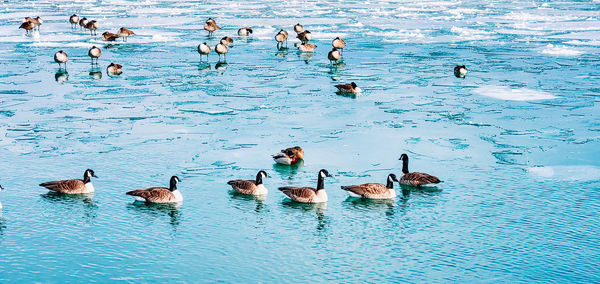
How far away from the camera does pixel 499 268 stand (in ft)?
44.0

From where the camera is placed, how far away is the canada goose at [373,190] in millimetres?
16859

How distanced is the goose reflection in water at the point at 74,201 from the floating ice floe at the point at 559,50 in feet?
86.9

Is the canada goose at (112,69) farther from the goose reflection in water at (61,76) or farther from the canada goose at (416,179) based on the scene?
the canada goose at (416,179)

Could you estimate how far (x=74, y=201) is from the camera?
1692 cm

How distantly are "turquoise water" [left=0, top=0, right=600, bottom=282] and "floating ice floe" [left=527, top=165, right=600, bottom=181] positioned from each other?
3.0 inches

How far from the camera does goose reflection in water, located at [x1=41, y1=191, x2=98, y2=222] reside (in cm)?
1638

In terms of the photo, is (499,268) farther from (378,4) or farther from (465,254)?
(378,4)

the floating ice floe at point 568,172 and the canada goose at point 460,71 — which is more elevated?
the canada goose at point 460,71

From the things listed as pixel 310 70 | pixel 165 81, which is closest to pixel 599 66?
pixel 310 70

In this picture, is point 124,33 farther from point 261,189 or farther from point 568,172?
point 568,172

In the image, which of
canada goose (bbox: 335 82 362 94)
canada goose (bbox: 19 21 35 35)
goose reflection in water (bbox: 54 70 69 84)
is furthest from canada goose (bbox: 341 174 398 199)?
canada goose (bbox: 19 21 35 35)

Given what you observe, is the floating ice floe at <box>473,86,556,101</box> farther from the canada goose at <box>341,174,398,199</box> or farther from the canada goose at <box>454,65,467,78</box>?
the canada goose at <box>341,174,398,199</box>

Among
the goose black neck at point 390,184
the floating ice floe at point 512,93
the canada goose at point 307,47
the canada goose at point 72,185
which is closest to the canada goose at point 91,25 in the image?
the canada goose at point 307,47

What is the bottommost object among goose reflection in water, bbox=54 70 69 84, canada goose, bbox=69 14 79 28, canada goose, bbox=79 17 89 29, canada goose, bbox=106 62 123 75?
goose reflection in water, bbox=54 70 69 84
